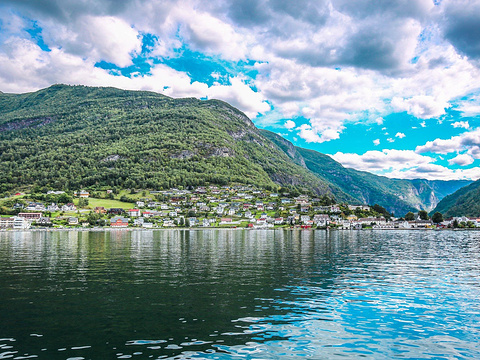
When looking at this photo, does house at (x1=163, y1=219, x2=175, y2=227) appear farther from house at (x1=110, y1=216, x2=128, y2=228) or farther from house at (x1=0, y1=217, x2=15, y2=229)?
house at (x1=0, y1=217, x2=15, y2=229)

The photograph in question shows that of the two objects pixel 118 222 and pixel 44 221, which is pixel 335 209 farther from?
pixel 44 221

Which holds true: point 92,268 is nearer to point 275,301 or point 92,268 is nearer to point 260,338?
point 275,301

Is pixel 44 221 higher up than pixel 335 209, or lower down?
lower down

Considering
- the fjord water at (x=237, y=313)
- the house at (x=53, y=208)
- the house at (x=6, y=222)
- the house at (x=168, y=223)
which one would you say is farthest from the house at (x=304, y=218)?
the fjord water at (x=237, y=313)

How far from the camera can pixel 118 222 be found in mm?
155750

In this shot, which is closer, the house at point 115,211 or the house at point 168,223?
the house at point 168,223

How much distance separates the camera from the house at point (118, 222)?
154 meters

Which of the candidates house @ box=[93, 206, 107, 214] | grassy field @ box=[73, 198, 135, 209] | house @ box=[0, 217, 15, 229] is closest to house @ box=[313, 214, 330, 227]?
grassy field @ box=[73, 198, 135, 209]

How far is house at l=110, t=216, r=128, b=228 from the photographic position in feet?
504

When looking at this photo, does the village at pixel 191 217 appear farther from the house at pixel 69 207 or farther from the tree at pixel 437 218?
the tree at pixel 437 218

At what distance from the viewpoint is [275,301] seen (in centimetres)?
2159

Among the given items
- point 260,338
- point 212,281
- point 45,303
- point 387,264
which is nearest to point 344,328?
point 260,338

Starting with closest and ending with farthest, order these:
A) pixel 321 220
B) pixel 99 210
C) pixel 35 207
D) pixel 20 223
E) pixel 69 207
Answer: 1. pixel 20 223
2. pixel 99 210
3. pixel 35 207
4. pixel 69 207
5. pixel 321 220

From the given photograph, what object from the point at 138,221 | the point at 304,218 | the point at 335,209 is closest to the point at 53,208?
the point at 138,221
